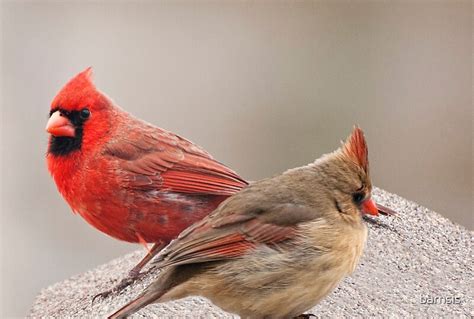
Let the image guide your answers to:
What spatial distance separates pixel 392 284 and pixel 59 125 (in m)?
1.64

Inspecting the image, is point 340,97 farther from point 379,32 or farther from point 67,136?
point 67,136

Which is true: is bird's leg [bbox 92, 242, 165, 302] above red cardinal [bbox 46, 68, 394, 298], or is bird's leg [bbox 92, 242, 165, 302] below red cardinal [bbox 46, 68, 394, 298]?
below

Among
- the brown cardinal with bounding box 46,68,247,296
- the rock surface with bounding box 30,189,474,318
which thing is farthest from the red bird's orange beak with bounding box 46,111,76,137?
the rock surface with bounding box 30,189,474,318

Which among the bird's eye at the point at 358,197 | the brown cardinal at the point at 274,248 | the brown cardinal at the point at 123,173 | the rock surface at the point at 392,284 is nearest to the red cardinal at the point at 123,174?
the brown cardinal at the point at 123,173

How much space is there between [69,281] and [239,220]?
77.5 inches

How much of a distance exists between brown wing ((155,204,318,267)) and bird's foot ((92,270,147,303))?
0.79m

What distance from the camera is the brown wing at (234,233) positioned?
4.58 m

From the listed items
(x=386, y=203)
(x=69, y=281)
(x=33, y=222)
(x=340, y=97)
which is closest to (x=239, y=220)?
Result: (x=386, y=203)

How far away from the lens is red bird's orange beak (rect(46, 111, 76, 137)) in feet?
17.7

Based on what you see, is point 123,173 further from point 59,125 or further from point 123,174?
point 59,125

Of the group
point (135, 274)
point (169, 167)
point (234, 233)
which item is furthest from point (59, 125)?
point (234, 233)

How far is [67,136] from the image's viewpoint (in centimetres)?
548

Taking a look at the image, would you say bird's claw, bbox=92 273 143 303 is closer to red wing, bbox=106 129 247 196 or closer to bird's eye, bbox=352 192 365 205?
red wing, bbox=106 129 247 196

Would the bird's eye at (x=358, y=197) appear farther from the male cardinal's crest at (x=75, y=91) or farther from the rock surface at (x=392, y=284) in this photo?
the male cardinal's crest at (x=75, y=91)
